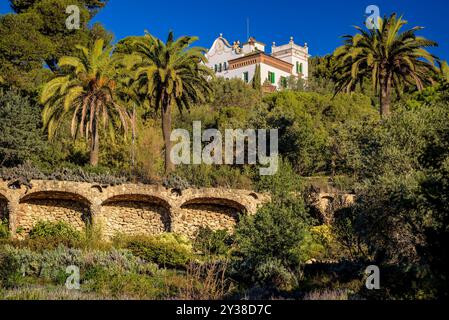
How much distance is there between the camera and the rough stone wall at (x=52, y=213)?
23.1 m

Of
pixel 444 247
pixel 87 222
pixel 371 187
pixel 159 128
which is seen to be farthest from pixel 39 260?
pixel 159 128

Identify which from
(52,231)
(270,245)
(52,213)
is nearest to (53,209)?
(52,213)

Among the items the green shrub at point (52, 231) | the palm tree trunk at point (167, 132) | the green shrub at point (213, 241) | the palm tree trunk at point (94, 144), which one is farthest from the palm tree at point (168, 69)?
the green shrub at point (52, 231)

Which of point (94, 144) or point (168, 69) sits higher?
point (168, 69)

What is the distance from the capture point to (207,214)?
2606 centimetres

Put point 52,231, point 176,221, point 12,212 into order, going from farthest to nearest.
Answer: point 176,221 < point 52,231 < point 12,212

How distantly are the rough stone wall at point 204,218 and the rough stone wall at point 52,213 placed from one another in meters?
4.21

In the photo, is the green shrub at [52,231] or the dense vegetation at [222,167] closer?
the dense vegetation at [222,167]

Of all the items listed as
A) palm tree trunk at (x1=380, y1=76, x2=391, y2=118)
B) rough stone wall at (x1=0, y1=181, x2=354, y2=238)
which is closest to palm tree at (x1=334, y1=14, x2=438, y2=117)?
palm tree trunk at (x1=380, y1=76, x2=391, y2=118)

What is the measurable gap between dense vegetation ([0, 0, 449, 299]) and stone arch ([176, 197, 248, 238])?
98cm

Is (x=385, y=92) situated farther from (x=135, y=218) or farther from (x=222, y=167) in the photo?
(x=135, y=218)

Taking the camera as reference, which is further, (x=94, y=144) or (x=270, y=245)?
(x=94, y=144)

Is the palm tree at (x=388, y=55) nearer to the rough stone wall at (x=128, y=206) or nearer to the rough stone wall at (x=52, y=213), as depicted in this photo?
the rough stone wall at (x=128, y=206)

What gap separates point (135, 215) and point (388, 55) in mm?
14203
